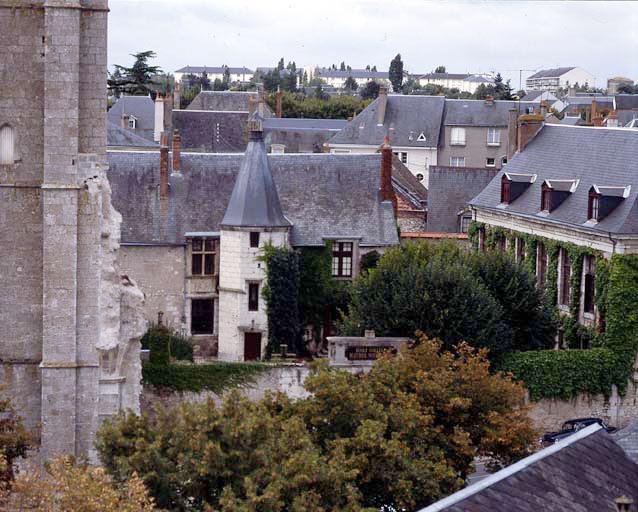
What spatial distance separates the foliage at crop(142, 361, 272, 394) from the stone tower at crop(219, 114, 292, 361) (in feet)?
30.1

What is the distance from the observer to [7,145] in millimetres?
27406

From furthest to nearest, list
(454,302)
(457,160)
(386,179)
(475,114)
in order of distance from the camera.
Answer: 1. (457,160)
2. (475,114)
3. (386,179)
4. (454,302)

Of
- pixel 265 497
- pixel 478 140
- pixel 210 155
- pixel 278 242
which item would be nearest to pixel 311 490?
pixel 265 497

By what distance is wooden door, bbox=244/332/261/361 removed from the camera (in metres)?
45.3

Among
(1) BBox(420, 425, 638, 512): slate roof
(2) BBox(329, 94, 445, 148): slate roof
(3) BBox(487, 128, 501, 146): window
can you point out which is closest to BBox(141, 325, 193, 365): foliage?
(1) BBox(420, 425, 638, 512): slate roof

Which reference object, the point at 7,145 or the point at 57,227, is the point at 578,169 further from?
the point at 7,145

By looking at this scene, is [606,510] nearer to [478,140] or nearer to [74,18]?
[74,18]

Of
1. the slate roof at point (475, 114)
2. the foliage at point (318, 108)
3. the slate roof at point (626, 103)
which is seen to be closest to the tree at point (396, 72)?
the foliage at point (318, 108)

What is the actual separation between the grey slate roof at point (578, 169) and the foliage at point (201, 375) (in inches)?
513

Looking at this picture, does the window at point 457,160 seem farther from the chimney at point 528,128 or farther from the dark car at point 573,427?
the dark car at point 573,427

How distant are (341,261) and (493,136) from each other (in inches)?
2014

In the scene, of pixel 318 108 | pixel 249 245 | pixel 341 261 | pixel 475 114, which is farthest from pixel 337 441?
pixel 318 108

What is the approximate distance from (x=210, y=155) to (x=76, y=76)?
21572 mm

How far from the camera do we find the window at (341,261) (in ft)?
156
